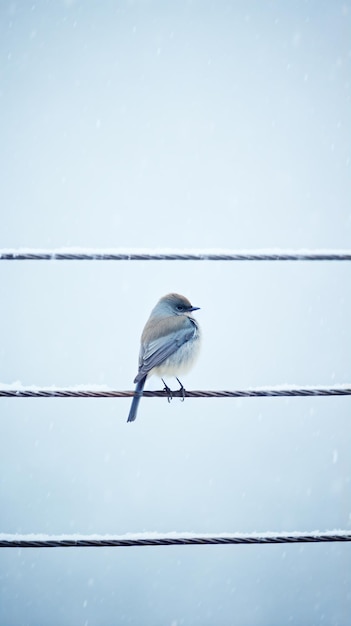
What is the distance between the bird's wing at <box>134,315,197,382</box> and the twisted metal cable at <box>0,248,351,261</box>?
1578mm

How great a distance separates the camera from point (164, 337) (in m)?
4.57

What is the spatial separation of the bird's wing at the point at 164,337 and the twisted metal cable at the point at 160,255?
1578 millimetres

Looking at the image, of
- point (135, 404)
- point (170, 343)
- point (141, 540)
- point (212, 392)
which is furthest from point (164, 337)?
point (141, 540)

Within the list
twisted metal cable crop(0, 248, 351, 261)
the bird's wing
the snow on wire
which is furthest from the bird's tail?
twisted metal cable crop(0, 248, 351, 261)

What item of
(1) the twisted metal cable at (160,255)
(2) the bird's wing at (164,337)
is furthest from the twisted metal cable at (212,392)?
(2) the bird's wing at (164,337)

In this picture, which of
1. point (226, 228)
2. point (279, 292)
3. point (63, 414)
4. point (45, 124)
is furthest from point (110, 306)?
point (45, 124)

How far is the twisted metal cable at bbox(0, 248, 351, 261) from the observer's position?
2697mm

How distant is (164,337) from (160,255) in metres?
1.93

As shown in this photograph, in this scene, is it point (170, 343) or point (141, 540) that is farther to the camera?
point (170, 343)

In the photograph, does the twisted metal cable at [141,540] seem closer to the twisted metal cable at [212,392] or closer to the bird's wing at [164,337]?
the twisted metal cable at [212,392]

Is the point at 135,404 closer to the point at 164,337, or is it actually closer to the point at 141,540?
the point at 164,337

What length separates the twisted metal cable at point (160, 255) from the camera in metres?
2.70

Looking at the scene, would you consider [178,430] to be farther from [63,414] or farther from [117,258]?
[117,258]

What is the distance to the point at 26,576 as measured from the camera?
19.1 m
